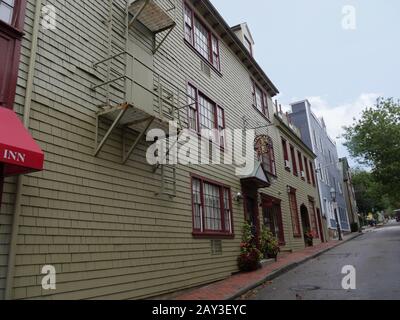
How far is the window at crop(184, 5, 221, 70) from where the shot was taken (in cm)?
1228

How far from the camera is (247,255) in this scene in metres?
11.8

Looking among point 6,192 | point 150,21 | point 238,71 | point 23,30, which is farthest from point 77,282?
point 238,71

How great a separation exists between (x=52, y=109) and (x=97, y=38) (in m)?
2.33

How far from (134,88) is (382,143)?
89.5 ft

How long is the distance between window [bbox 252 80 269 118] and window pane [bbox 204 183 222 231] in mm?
7000

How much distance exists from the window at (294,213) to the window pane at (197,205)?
1011cm

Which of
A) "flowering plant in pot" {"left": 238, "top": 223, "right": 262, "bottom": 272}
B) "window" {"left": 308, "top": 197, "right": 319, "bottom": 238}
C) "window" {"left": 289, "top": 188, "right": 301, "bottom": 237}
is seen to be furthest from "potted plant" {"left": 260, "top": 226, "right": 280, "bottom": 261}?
"window" {"left": 308, "top": 197, "right": 319, "bottom": 238}

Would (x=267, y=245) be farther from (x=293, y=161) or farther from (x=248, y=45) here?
(x=248, y=45)

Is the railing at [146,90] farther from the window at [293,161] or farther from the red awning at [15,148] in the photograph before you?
the window at [293,161]

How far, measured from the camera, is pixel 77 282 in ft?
19.7

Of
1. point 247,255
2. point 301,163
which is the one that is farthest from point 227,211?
point 301,163

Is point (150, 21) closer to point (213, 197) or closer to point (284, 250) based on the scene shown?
point (213, 197)

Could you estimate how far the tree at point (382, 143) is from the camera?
2934 cm

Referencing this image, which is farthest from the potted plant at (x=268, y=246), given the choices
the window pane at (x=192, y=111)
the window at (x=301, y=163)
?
the window at (x=301, y=163)
